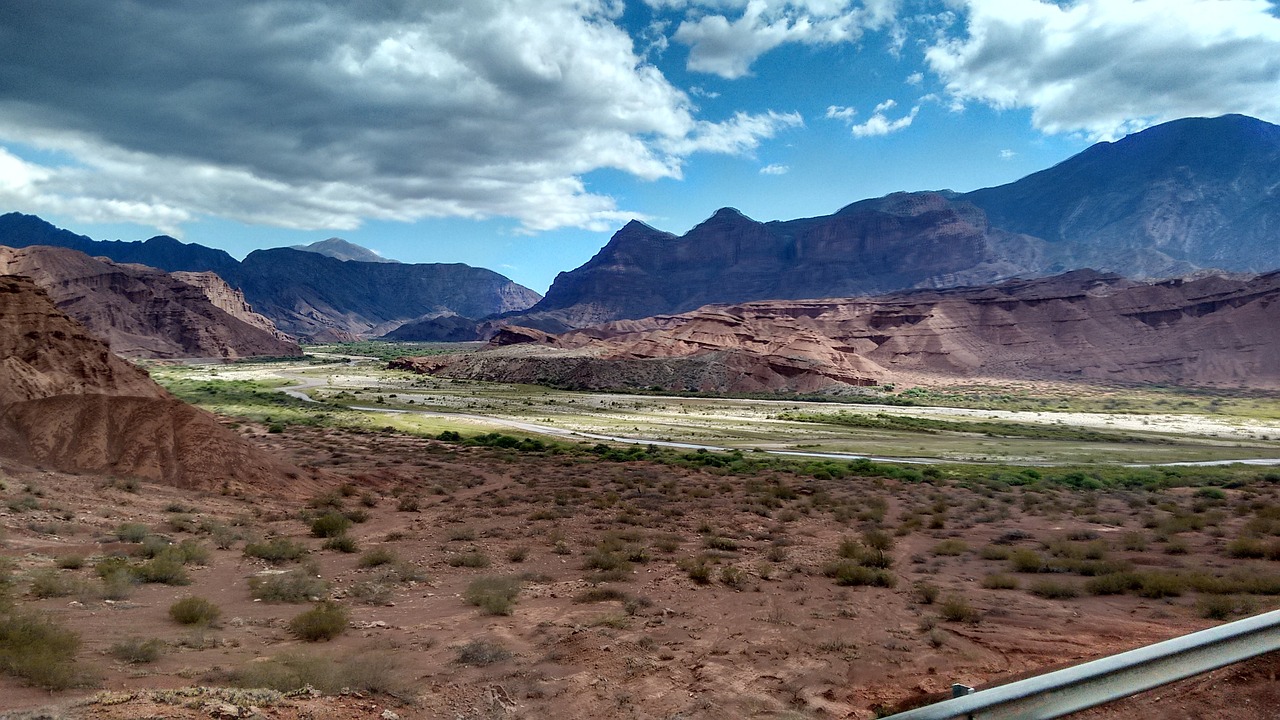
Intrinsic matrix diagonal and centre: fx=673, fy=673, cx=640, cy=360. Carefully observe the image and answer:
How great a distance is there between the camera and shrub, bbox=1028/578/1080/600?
1138 cm

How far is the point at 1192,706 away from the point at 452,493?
68.4 feet

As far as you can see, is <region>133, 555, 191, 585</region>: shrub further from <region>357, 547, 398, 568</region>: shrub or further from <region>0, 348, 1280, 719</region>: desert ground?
<region>357, 547, 398, 568</region>: shrub

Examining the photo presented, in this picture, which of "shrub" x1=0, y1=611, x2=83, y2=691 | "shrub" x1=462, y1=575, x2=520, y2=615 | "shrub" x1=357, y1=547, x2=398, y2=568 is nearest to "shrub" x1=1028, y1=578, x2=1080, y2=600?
"shrub" x1=462, y1=575, x2=520, y2=615

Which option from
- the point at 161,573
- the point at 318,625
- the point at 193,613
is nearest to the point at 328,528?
the point at 161,573

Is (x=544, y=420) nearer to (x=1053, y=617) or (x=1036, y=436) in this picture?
(x=1036, y=436)

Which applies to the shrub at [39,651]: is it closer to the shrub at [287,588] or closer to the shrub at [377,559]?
the shrub at [287,588]

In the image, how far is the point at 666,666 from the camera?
835cm

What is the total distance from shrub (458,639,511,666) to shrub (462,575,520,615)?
1.65 meters

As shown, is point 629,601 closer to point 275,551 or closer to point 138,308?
point 275,551

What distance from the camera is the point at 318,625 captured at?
29.3ft

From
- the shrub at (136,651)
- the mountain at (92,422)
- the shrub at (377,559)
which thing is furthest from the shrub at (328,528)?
the shrub at (136,651)

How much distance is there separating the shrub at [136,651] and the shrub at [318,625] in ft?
5.36

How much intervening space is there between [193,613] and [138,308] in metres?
180

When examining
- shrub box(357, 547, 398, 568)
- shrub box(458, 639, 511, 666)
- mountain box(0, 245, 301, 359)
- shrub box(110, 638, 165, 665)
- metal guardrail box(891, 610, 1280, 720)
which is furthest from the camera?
mountain box(0, 245, 301, 359)
